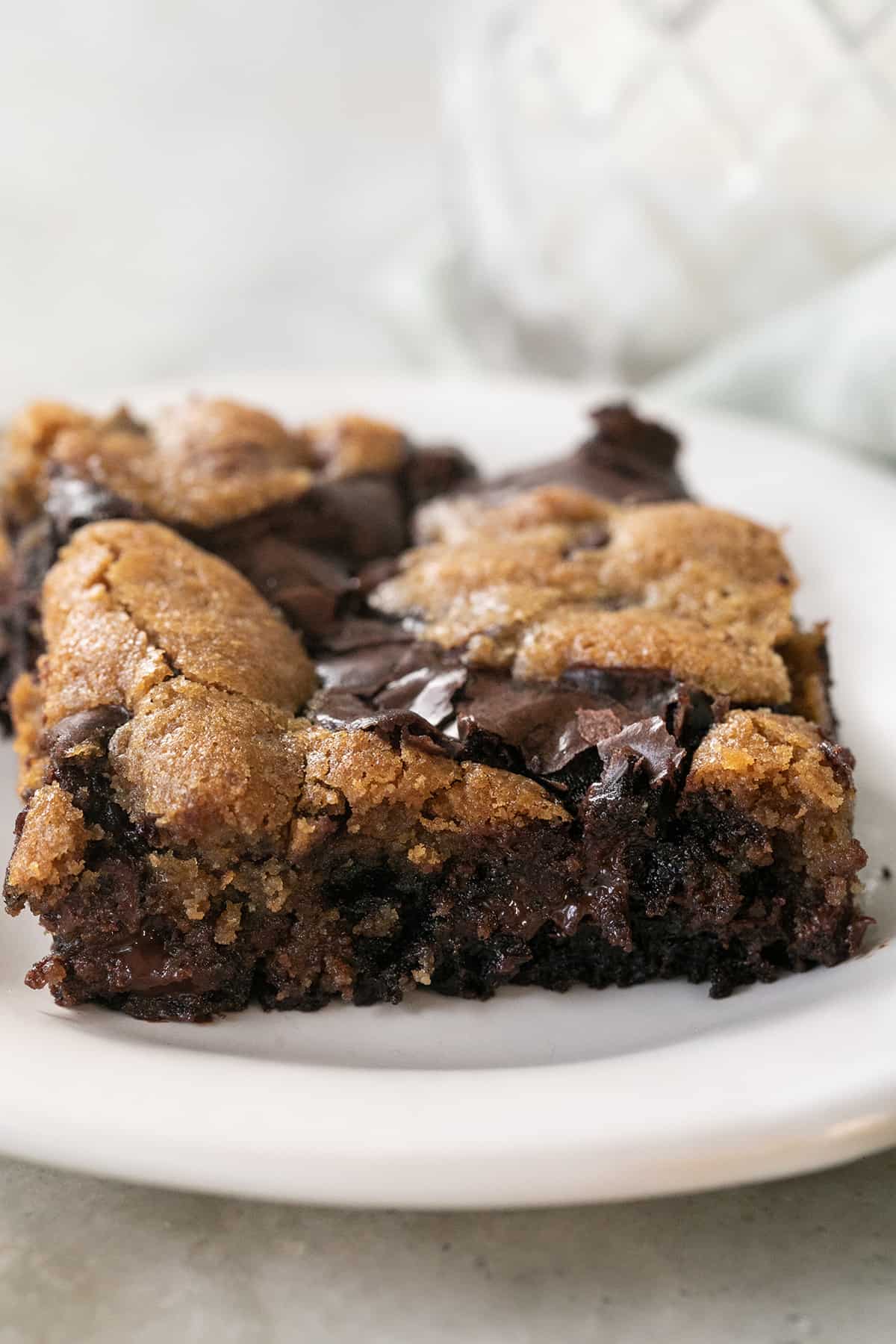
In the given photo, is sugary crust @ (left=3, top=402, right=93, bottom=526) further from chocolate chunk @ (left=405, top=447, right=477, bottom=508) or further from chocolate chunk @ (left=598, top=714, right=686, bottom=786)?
chocolate chunk @ (left=598, top=714, right=686, bottom=786)

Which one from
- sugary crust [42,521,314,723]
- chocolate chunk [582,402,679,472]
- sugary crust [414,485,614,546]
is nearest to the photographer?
sugary crust [42,521,314,723]

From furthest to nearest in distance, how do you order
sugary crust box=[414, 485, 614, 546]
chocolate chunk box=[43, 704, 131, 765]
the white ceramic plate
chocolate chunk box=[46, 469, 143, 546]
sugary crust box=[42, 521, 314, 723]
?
sugary crust box=[414, 485, 614, 546] < chocolate chunk box=[46, 469, 143, 546] < sugary crust box=[42, 521, 314, 723] < chocolate chunk box=[43, 704, 131, 765] < the white ceramic plate

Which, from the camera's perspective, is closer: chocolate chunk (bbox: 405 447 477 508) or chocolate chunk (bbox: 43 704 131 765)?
chocolate chunk (bbox: 43 704 131 765)

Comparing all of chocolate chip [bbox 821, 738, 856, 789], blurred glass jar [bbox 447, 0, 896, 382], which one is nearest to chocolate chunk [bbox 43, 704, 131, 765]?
chocolate chip [bbox 821, 738, 856, 789]

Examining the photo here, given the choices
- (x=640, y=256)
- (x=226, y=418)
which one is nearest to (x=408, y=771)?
(x=226, y=418)

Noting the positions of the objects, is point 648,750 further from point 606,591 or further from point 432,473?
point 432,473

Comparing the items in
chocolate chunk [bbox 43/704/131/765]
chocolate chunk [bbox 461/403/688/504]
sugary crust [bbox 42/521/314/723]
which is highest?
chocolate chunk [bbox 461/403/688/504]

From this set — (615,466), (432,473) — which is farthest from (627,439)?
(432,473)
